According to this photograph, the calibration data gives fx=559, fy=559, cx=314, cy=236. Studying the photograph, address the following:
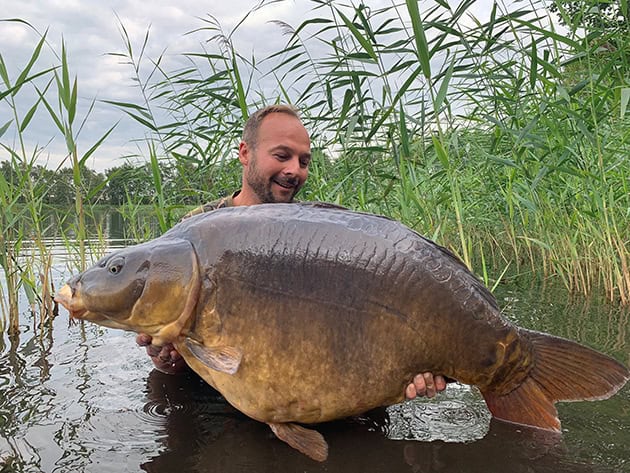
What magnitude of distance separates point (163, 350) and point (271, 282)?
95cm

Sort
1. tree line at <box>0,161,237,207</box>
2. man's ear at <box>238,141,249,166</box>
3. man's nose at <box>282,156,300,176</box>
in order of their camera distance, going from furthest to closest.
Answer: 1. tree line at <box>0,161,237,207</box>
2. man's ear at <box>238,141,249,166</box>
3. man's nose at <box>282,156,300,176</box>

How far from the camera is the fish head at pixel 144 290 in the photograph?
191 cm

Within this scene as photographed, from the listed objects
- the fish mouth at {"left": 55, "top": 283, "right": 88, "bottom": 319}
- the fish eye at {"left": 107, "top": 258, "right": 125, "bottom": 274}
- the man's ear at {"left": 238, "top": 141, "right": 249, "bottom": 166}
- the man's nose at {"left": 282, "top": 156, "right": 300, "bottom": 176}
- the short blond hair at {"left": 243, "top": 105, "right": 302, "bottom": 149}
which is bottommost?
the fish mouth at {"left": 55, "top": 283, "right": 88, "bottom": 319}

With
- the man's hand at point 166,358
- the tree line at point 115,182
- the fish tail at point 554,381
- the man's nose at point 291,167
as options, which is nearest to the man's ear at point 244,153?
the man's nose at point 291,167

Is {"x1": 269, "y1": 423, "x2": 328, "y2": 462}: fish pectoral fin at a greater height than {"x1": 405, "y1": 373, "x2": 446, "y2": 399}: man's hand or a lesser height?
lesser

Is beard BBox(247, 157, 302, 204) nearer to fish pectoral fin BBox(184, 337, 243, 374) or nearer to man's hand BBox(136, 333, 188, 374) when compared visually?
man's hand BBox(136, 333, 188, 374)

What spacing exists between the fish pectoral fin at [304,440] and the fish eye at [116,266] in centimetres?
79

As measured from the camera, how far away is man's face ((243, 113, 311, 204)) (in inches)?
126

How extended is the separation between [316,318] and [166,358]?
120cm

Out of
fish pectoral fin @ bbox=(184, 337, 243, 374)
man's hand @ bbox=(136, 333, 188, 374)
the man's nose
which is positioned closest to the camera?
fish pectoral fin @ bbox=(184, 337, 243, 374)

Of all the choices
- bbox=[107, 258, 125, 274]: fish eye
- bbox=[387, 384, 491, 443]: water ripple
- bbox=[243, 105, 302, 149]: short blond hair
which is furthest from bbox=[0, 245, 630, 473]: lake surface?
bbox=[243, 105, 302, 149]: short blond hair

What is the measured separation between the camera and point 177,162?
4.56 meters

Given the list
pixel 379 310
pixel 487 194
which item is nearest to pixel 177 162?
pixel 487 194

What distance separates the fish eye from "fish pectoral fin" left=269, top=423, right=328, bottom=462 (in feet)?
2.59
